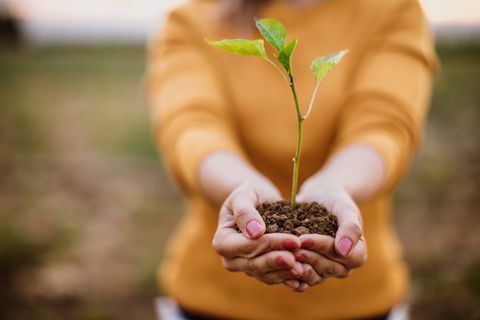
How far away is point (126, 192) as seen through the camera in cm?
495

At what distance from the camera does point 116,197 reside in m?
4.89

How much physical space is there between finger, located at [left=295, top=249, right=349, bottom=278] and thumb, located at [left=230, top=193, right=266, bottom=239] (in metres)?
0.10

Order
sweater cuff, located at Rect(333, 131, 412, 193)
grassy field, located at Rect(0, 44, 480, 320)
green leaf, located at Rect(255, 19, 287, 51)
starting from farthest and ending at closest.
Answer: grassy field, located at Rect(0, 44, 480, 320), sweater cuff, located at Rect(333, 131, 412, 193), green leaf, located at Rect(255, 19, 287, 51)

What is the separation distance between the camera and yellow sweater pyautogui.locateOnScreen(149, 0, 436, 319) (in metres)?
1.72

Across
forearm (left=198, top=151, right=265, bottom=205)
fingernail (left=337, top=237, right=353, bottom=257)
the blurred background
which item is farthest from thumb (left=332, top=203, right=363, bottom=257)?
the blurred background

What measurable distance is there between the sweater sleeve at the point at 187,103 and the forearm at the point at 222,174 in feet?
0.13

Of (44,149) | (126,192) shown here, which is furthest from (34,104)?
(126,192)

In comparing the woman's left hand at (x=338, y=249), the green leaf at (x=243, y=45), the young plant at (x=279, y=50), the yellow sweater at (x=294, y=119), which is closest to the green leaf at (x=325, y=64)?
the young plant at (x=279, y=50)

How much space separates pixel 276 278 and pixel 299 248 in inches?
3.7

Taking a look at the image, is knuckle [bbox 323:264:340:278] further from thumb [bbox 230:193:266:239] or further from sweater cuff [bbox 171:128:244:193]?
sweater cuff [bbox 171:128:244:193]

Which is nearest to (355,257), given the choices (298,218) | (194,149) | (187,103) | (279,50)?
(298,218)

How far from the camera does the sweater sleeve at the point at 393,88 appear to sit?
5.55ft

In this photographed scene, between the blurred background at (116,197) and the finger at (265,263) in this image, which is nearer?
the finger at (265,263)

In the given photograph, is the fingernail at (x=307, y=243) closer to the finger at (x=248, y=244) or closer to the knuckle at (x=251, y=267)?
the finger at (x=248, y=244)
